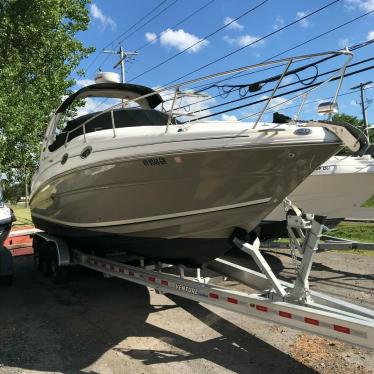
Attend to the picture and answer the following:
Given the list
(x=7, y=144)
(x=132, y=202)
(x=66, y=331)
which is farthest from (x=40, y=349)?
(x=7, y=144)

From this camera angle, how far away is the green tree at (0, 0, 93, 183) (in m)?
12.1

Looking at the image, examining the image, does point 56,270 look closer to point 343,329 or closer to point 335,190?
point 343,329

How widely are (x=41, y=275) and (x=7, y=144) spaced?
6.47m

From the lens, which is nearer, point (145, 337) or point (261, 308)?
point (261, 308)

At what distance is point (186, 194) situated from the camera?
15.0 feet

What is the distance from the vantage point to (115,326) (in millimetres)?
5004

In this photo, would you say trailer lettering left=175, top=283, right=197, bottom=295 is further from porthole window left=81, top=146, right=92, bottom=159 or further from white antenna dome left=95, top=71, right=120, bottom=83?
white antenna dome left=95, top=71, right=120, bottom=83

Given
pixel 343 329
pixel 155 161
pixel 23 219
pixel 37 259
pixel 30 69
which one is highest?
pixel 30 69

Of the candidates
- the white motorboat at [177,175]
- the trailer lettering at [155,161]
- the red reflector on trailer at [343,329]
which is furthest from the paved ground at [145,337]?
the trailer lettering at [155,161]

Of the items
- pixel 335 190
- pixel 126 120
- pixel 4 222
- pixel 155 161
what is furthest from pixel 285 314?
pixel 335 190

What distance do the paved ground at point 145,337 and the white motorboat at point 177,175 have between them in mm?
754

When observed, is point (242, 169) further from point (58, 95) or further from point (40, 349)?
point (58, 95)

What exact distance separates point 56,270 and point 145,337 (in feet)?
8.61

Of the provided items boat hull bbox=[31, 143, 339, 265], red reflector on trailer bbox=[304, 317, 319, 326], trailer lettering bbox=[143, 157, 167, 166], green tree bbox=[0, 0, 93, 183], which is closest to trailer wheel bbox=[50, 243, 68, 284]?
boat hull bbox=[31, 143, 339, 265]
